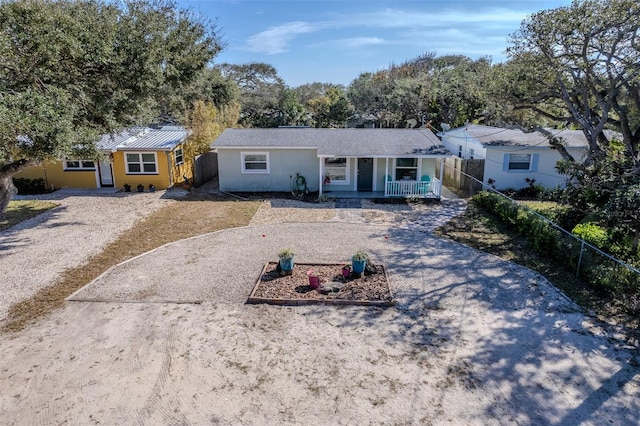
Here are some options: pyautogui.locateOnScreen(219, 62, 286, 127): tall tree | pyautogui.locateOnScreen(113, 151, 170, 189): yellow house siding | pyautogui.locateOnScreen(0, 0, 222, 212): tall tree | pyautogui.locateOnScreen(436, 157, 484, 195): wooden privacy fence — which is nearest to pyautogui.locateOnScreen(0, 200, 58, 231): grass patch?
pyautogui.locateOnScreen(0, 0, 222, 212): tall tree

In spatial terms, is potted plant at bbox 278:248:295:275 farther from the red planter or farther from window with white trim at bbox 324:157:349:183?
window with white trim at bbox 324:157:349:183

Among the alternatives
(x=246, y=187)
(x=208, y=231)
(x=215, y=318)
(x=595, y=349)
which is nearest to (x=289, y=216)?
(x=208, y=231)

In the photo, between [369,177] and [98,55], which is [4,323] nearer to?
[98,55]

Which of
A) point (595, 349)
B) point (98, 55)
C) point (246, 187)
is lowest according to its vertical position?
point (595, 349)

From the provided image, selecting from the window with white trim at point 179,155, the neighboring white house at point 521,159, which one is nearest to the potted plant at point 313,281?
the window with white trim at point 179,155

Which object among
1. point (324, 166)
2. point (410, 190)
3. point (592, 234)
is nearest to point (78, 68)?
point (324, 166)

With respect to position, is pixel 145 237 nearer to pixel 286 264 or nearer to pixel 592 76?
pixel 286 264
